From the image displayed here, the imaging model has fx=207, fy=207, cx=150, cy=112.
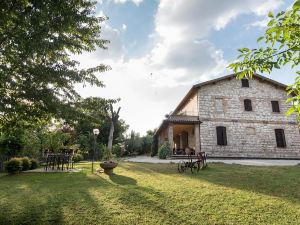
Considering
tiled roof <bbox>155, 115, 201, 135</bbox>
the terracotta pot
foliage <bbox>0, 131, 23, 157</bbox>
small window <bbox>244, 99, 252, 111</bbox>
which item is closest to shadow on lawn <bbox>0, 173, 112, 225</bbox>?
the terracotta pot

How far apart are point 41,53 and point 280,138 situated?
2154cm

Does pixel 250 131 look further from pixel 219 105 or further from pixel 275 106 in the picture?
pixel 275 106

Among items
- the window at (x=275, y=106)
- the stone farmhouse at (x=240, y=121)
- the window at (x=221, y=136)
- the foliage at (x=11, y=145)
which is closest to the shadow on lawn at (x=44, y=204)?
the foliage at (x=11, y=145)

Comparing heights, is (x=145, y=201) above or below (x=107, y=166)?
below

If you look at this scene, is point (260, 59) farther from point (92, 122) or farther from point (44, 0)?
point (92, 122)

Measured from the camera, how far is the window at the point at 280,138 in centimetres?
1934

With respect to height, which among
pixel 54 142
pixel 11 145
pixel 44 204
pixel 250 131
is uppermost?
pixel 250 131

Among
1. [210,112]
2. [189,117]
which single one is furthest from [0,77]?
[210,112]

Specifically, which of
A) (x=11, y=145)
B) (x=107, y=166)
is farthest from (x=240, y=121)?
(x=11, y=145)

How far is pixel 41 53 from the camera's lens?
13.1 feet

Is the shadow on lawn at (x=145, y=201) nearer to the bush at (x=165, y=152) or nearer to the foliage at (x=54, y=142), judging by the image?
the bush at (x=165, y=152)

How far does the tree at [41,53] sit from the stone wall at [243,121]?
1507cm

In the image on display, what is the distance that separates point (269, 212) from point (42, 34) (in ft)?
18.8

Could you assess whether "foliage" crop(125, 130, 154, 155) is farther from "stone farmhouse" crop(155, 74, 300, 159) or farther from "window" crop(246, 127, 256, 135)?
"window" crop(246, 127, 256, 135)
